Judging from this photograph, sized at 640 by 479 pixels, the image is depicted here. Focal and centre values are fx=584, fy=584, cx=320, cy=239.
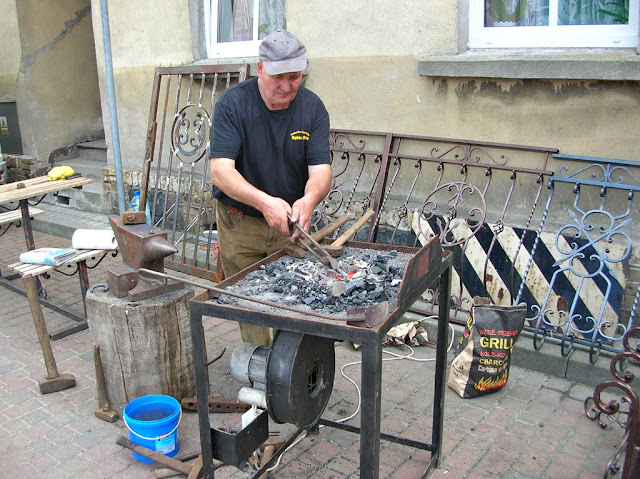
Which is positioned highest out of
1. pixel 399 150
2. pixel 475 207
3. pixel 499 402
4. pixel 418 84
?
pixel 418 84

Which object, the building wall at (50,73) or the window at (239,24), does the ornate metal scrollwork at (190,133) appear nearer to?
the window at (239,24)

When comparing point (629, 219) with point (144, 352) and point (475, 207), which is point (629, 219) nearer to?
point (475, 207)

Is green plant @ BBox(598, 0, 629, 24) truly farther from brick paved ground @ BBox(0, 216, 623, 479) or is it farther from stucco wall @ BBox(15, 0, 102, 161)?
stucco wall @ BBox(15, 0, 102, 161)

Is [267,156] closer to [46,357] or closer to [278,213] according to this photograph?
[278,213]

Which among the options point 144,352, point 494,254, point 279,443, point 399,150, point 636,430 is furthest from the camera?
point 399,150

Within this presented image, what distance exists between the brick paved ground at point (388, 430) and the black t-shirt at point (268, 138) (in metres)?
1.35

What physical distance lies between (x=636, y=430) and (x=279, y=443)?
5.38ft

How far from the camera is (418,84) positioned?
4.48 meters

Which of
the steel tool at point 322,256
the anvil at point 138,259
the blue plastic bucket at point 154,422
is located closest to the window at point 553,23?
the steel tool at point 322,256

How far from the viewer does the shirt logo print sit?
10.3 feet

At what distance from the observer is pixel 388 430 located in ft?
10.7

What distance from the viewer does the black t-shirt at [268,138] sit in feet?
9.84

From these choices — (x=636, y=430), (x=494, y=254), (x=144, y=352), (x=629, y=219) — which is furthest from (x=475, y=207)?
(x=144, y=352)

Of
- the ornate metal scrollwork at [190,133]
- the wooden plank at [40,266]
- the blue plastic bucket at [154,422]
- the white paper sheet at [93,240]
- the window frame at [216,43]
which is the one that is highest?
the window frame at [216,43]
